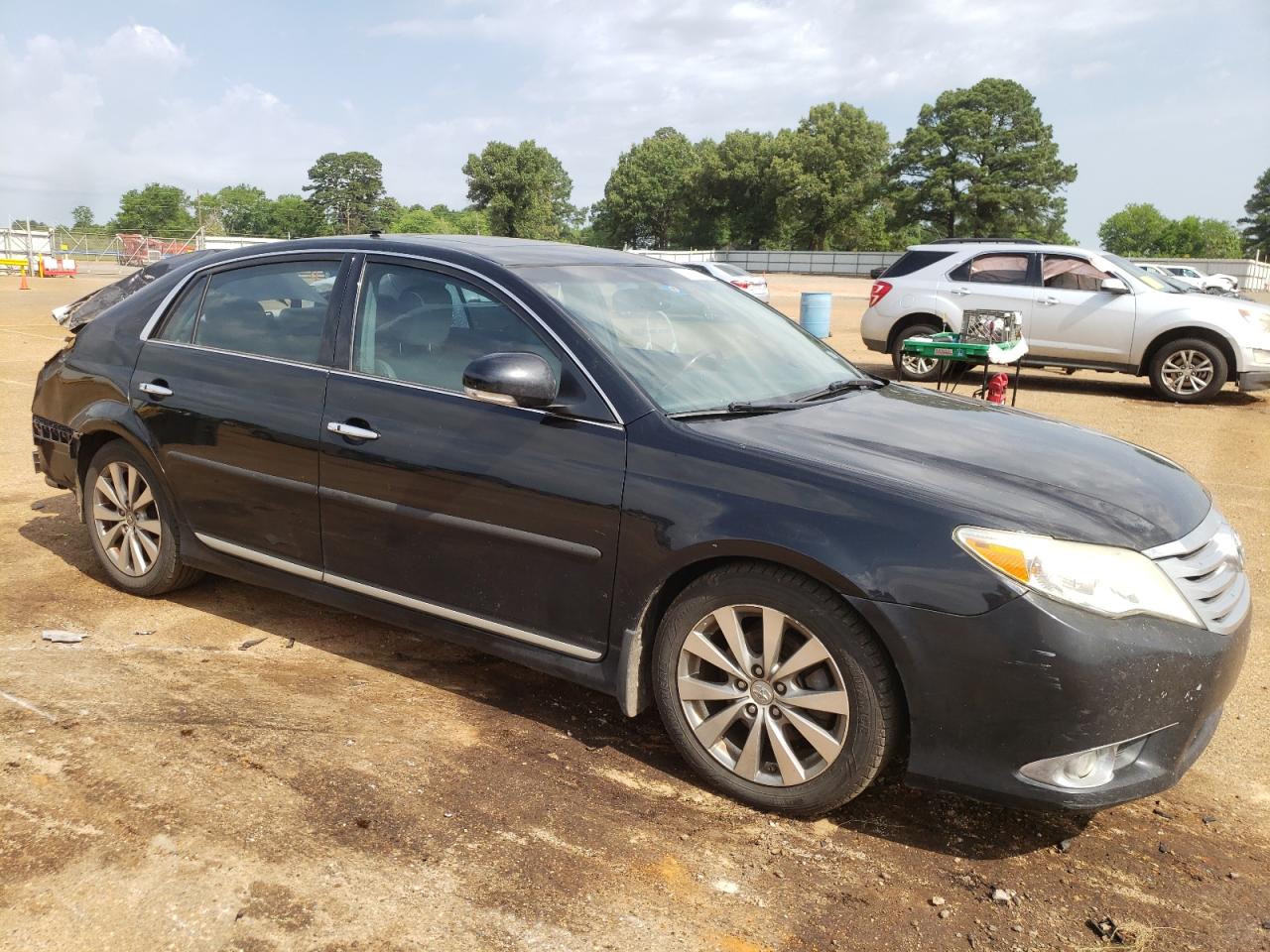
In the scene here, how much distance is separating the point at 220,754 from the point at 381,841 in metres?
0.79

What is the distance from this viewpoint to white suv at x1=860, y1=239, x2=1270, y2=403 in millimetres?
11719

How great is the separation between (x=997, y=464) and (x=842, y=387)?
Result: 1.02 meters

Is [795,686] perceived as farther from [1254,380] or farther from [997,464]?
[1254,380]

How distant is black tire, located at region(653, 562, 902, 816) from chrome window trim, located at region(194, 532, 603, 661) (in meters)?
0.33

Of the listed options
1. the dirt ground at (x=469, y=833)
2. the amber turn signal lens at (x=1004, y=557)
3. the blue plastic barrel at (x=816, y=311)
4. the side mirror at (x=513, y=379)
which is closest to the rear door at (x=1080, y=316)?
the blue plastic barrel at (x=816, y=311)

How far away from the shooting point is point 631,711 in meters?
3.36

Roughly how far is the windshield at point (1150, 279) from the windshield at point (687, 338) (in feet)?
30.4

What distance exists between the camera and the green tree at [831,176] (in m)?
86.4

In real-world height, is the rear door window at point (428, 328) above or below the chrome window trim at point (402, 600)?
above

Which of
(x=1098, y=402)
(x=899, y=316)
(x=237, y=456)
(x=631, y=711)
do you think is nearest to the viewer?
(x=631, y=711)

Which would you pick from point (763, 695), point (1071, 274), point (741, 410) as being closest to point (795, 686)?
point (763, 695)

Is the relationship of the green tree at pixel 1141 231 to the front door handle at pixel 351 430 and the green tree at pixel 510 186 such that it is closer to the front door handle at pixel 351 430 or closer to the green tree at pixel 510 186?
the green tree at pixel 510 186

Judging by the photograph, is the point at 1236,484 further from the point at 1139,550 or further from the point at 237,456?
the point at 237,456

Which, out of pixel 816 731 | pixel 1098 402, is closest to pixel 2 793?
pixel 816 731
